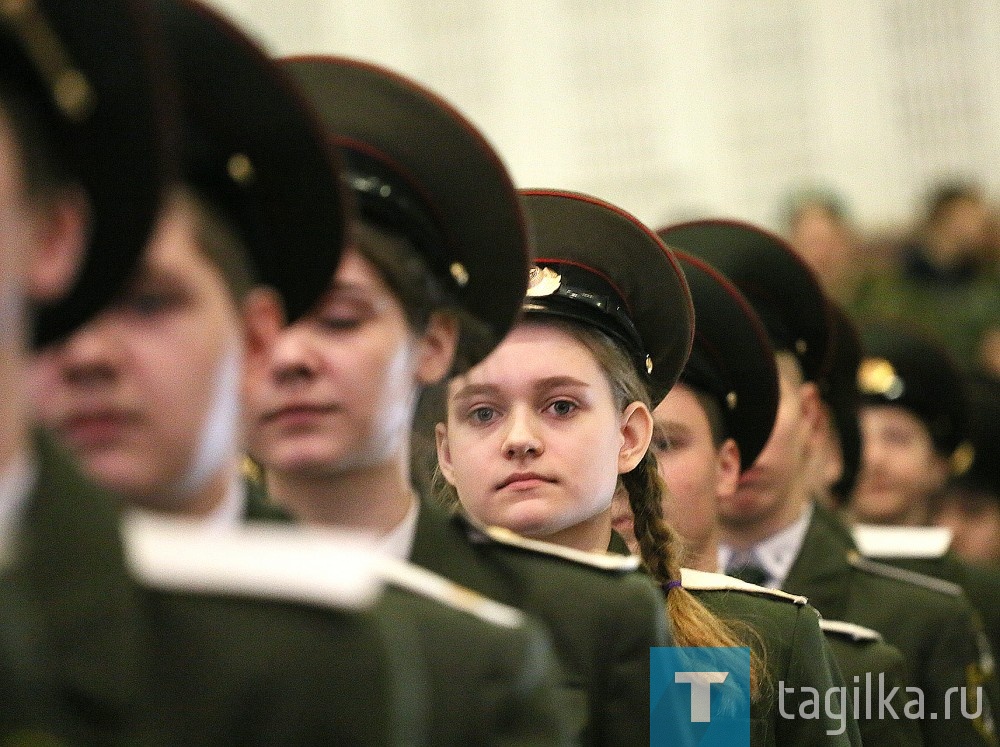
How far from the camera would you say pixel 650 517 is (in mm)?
3727

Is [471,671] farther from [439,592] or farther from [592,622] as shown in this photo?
[592,622]

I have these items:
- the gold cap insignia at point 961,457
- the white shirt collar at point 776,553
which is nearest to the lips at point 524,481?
the white shirt collar at point 776,553

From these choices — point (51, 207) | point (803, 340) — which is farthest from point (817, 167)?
point (51, 207)

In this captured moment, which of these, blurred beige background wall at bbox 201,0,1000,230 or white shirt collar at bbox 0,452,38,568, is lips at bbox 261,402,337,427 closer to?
white shirt collar at bbox 0,452,38,568

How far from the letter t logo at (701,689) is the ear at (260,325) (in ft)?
3.97

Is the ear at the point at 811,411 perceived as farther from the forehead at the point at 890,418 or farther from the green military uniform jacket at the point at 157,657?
the green military uniform jacket at the point at 157,657

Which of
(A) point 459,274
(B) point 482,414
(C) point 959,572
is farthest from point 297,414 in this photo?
(C) point 959,572

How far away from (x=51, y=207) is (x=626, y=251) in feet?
6.02

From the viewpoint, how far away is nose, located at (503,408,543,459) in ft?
10.7

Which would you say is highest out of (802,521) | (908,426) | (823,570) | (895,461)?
(908,426)

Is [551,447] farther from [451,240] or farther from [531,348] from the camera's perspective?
[451,240]

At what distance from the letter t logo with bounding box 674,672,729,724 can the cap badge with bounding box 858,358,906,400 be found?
309cm

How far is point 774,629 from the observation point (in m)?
3.71

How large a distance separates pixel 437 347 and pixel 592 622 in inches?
18.8
